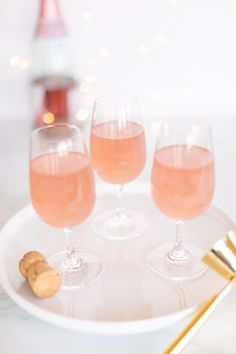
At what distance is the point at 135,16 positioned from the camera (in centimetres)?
143

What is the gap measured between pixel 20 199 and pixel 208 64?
2.30 feet

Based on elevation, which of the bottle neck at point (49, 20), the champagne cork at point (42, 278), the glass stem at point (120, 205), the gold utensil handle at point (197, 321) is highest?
the bottle neck at point (49, 20)

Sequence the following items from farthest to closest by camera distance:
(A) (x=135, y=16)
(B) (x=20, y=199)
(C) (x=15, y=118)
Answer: (C) (x=15, y=118) → (A) (x=135, y=16) → (B) (x=20, y=199)

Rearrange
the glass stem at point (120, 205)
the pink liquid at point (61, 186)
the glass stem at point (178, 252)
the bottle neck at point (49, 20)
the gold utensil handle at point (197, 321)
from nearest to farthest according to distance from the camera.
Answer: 1. the gold utensil handle at point (197, 321)
2. the pink liquid at point (61, 186)
3. the glass stem at point (178, 252)
4. the glass stem at point (120, 205)
5. the bottle neck at point (49, 20)

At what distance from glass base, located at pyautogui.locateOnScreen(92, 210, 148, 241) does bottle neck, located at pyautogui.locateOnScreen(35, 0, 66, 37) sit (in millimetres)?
588

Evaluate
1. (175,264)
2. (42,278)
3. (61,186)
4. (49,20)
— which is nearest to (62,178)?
(61,186)

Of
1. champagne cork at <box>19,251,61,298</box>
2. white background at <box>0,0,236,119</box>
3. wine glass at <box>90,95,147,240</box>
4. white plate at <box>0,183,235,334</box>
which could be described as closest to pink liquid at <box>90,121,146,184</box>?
wine glass at <box>90,95,147,240</box>

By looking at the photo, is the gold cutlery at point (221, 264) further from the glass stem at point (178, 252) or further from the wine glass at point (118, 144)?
the wine glass at point (118, 144)

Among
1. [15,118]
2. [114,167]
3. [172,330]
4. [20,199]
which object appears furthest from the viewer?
[15,118]

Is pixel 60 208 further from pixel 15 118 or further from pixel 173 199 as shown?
pixel 15 118

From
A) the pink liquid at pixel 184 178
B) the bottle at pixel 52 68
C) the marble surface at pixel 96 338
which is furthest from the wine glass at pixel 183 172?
the bottle at pixel 52 68

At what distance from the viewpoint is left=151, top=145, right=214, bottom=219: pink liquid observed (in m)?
0.78

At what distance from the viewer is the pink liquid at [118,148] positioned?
931 millimetres

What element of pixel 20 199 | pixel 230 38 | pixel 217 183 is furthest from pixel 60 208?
pixel 230 38
